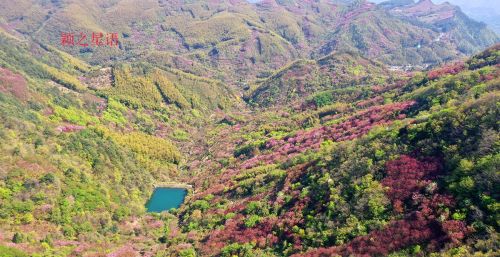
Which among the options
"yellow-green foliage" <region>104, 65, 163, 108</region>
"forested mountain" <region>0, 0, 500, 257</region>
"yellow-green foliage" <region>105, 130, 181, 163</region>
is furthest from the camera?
"yellow-green foliage" <region>104, 65, 163, 108</region>

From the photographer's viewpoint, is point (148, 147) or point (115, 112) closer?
point (148, 147)

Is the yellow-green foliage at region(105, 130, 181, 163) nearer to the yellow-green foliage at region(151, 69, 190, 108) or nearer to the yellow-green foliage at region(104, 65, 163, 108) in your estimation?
the yellow-green foliage at region(104, 65, 163, 108)

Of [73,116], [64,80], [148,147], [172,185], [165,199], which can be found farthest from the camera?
[64,80]

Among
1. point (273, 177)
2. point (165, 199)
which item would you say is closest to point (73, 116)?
point (165, 199)

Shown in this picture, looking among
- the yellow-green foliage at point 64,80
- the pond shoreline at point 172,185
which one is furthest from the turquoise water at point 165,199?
the yellow-green foliage at point 64,80

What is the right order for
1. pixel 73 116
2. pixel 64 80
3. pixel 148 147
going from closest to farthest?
pixel 73 116
pixel 148 147
pixel 64 80

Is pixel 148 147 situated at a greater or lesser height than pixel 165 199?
greater

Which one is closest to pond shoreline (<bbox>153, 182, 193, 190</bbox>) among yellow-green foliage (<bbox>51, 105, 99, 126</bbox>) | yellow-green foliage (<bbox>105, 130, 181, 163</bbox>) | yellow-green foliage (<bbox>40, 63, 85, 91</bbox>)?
yellow-green foliage (<bbox>105, 130, 181, 163</bbox>)

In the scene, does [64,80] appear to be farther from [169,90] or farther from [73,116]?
[73,116]

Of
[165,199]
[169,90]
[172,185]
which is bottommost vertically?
[169,90]
